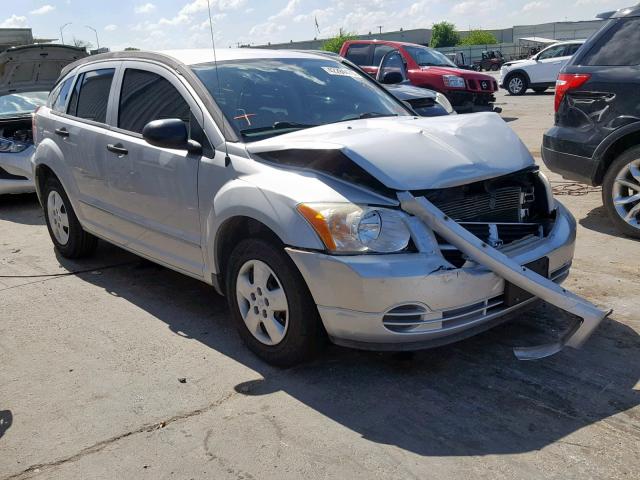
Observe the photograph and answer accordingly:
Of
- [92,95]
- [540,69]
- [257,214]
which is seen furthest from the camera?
[540,69]

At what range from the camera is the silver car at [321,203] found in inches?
134

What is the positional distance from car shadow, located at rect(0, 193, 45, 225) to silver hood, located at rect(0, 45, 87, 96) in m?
1.52

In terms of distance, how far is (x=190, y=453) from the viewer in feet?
10.3

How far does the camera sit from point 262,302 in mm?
3840

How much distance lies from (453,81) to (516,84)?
11.1m

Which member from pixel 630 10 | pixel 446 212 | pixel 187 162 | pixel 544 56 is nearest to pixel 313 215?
pixel 446 212

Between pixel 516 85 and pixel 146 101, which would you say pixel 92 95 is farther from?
pixel 516 85

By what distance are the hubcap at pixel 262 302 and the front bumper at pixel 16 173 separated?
224 inches

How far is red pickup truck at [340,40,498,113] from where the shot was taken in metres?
14.6

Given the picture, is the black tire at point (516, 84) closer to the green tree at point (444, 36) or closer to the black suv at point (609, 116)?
the black suv at point (609, 116)

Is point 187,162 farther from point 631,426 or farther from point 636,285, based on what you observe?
point 636,285

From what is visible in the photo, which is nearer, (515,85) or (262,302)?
(262,302)

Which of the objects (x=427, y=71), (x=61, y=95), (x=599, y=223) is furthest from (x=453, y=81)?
(x=61, y=95)

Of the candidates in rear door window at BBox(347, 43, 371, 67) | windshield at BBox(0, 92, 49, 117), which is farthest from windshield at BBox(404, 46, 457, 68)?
windshield at BBox(0, 92, 49, 117)
